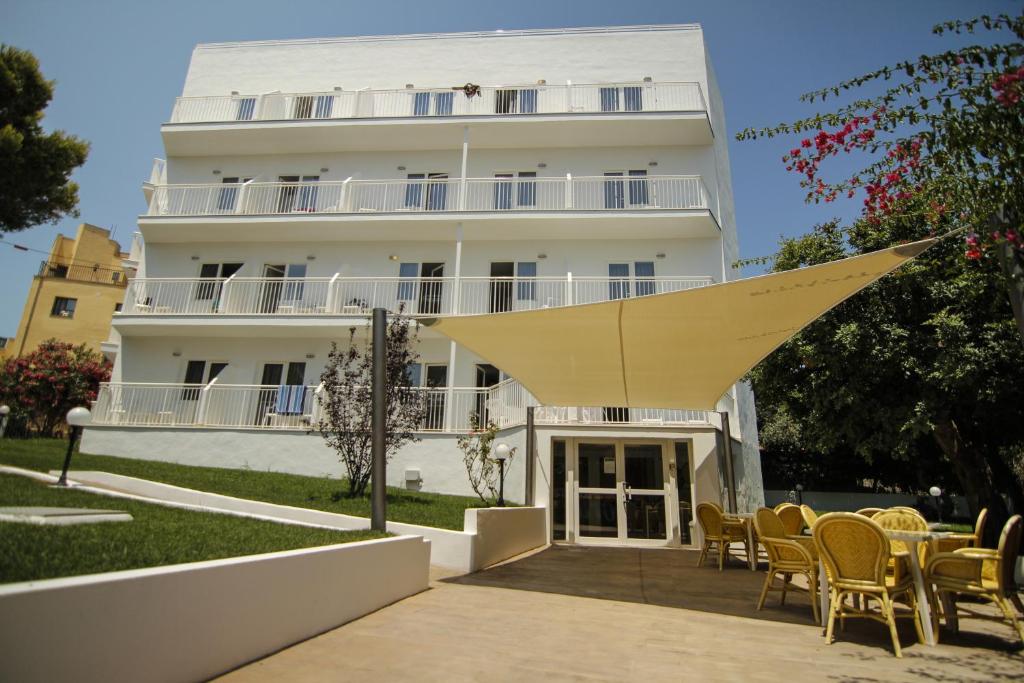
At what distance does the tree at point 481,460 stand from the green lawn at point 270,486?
0.39 m

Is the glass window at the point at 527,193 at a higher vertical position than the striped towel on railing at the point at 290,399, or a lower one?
higher

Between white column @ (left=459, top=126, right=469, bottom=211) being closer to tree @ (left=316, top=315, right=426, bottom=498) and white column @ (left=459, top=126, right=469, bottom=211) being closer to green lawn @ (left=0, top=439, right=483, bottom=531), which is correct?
tree @ (left=316, top=315, right=426, bottom=498)

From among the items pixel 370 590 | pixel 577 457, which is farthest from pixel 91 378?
pixel 370 590

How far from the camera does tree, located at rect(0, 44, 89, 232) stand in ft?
40.2

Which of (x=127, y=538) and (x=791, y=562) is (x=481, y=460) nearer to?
(x=791, y=562)

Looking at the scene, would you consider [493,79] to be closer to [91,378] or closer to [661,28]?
[661,28]

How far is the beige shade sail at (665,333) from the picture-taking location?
5.05 meters

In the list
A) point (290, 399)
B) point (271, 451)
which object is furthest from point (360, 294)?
point (271, 451)

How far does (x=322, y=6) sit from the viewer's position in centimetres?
880

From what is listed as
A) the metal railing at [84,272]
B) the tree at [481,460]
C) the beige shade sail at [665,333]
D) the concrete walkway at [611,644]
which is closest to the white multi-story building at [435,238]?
the tree at [481,460]

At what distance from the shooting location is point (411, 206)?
592 inches

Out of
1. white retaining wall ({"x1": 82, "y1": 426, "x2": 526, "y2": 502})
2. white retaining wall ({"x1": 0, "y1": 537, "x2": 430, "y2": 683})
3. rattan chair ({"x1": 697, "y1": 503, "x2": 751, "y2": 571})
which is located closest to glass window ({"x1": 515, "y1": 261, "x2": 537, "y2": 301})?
white retaining wall ({"x1": 82, "y1": 426, "x2": 526, "y2": 502})

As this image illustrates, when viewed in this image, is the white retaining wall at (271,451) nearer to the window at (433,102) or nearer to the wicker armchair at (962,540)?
the wicker armchair at (962,540)

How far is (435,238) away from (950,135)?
1257 centimetres
